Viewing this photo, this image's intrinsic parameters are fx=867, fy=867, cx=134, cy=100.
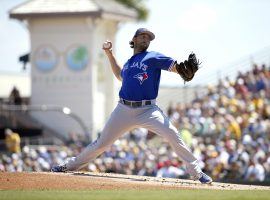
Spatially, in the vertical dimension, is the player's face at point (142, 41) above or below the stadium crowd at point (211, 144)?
above

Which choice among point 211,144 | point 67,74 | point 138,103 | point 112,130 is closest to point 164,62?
point 138,103

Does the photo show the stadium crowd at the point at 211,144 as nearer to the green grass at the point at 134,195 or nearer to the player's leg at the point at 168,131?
the player's leg at the point at 168,131

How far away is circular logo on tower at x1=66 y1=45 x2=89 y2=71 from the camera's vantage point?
32250mm

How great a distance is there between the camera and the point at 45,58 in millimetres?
33156

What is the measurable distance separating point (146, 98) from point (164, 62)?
536 mm

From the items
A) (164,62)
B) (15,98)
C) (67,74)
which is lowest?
(15,98)

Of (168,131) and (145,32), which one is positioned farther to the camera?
(145,32)

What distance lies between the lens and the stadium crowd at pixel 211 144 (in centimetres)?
1945

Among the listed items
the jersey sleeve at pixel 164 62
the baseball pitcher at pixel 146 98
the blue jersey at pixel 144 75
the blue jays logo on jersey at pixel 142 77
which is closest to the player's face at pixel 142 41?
the baseball pitcher at pixel 146 98

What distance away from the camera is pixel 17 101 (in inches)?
1254

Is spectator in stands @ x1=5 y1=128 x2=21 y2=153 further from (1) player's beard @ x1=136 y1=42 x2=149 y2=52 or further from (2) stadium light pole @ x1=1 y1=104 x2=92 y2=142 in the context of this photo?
(1) player's beard @ x1=136 y1=42 x2=149 y2=52

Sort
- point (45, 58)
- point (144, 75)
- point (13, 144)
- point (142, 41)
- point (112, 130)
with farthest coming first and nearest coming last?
point (45, 58) → point (13, 144) → point (142, 41) → point (112, 130) → point (144, 75)

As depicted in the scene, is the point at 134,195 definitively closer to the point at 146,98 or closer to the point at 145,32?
the point at 146,98

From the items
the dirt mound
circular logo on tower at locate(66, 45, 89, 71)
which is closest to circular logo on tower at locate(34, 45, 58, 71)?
circular logo on tower at locate(66, 45, 89, 71)
